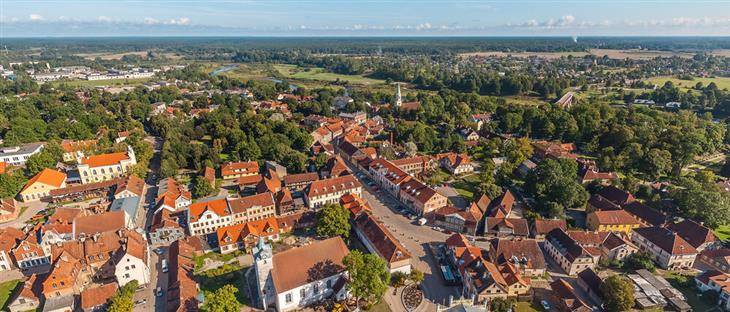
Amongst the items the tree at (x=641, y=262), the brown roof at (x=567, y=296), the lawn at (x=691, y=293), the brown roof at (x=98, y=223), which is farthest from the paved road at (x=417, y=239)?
the brown roof at (x=98, y=223)

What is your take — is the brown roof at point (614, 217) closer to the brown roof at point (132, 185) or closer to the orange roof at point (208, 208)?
the orange roof at point (208, 208)

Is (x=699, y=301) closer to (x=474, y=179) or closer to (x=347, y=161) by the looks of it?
(x=474, y=179)

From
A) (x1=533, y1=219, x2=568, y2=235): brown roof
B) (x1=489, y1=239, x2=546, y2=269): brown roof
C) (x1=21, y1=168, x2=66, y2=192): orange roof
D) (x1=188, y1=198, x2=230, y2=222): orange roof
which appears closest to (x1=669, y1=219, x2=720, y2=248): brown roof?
(x1=533, y1=219, x2=568, y2=235): brown roof

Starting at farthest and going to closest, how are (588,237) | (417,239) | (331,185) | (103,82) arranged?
(103,82) → (331,185) → (417,239) → (588,237)

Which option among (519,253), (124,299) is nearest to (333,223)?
(519,253)

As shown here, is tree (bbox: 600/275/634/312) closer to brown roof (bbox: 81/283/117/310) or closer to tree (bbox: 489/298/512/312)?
tree (bbox: 489/298/512/312)

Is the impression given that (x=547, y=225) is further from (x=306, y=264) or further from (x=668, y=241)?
(x=306, y=264)
